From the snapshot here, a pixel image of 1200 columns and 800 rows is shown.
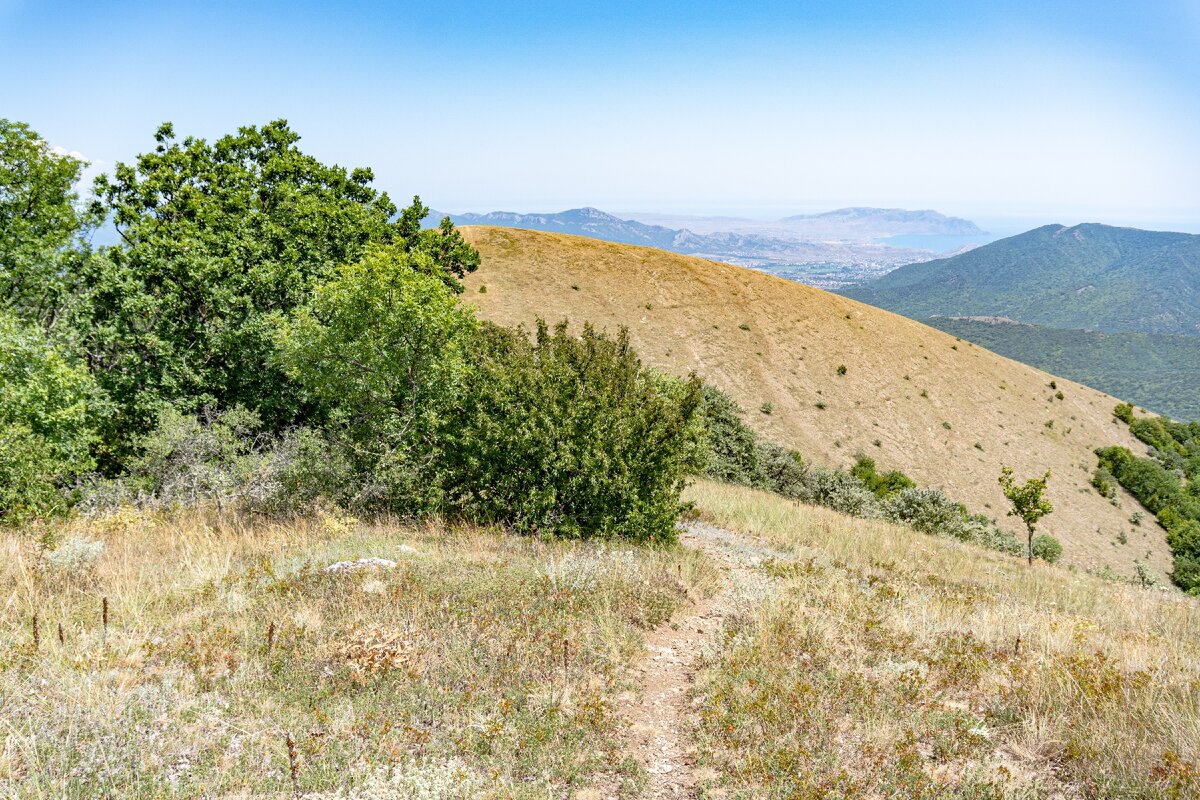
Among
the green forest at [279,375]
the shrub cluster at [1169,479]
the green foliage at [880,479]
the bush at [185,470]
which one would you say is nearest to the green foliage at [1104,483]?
the shrub cluster at [1169,479]

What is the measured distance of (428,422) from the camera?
1230cm

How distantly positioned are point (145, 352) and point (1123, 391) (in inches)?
8663

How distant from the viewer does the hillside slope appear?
42312 mm

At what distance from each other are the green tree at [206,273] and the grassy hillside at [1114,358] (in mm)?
204460

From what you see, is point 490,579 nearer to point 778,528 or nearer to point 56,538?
point 56,538

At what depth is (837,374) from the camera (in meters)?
49.1

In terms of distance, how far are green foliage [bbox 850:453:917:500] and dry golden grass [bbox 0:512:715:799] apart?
3147 cm

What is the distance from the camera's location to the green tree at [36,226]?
16.5 m

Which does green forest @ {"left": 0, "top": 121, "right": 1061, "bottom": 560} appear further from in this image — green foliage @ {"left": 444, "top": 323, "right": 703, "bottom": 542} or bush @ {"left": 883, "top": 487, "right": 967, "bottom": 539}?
bush @ {"left": 883, "top": 487, "right": 967, "bottom": 539}

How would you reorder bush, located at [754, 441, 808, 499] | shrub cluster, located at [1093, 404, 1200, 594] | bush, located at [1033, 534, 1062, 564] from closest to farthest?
bush, located at [754, 441, 808, 499] < bush, located at [1033, 534, 1062, 564] < shrub cluster, located at [1093, 404, 1200, 594]

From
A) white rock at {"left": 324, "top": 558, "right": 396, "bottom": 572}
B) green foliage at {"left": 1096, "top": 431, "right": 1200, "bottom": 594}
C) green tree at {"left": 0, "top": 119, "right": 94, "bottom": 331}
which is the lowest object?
green foliage at {"left": 1096, "top": 431, "right": 1200, "bottom": 594}

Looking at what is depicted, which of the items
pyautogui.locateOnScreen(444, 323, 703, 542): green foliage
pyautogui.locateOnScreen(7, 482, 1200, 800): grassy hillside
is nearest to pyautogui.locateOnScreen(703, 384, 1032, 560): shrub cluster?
pyautogui.locateOnScreen(444, 323, 703, 542): green foliage

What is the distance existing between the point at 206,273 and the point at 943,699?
19.7 meters

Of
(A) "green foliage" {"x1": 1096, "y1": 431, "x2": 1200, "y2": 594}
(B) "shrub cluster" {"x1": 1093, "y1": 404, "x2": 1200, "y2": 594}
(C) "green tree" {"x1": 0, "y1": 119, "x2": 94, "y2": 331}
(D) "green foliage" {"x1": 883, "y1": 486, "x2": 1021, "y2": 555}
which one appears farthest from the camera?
(B) "shrub cluster" {"x1": 1093, "y1": 404, "x2": 1200, "y2": 594}
